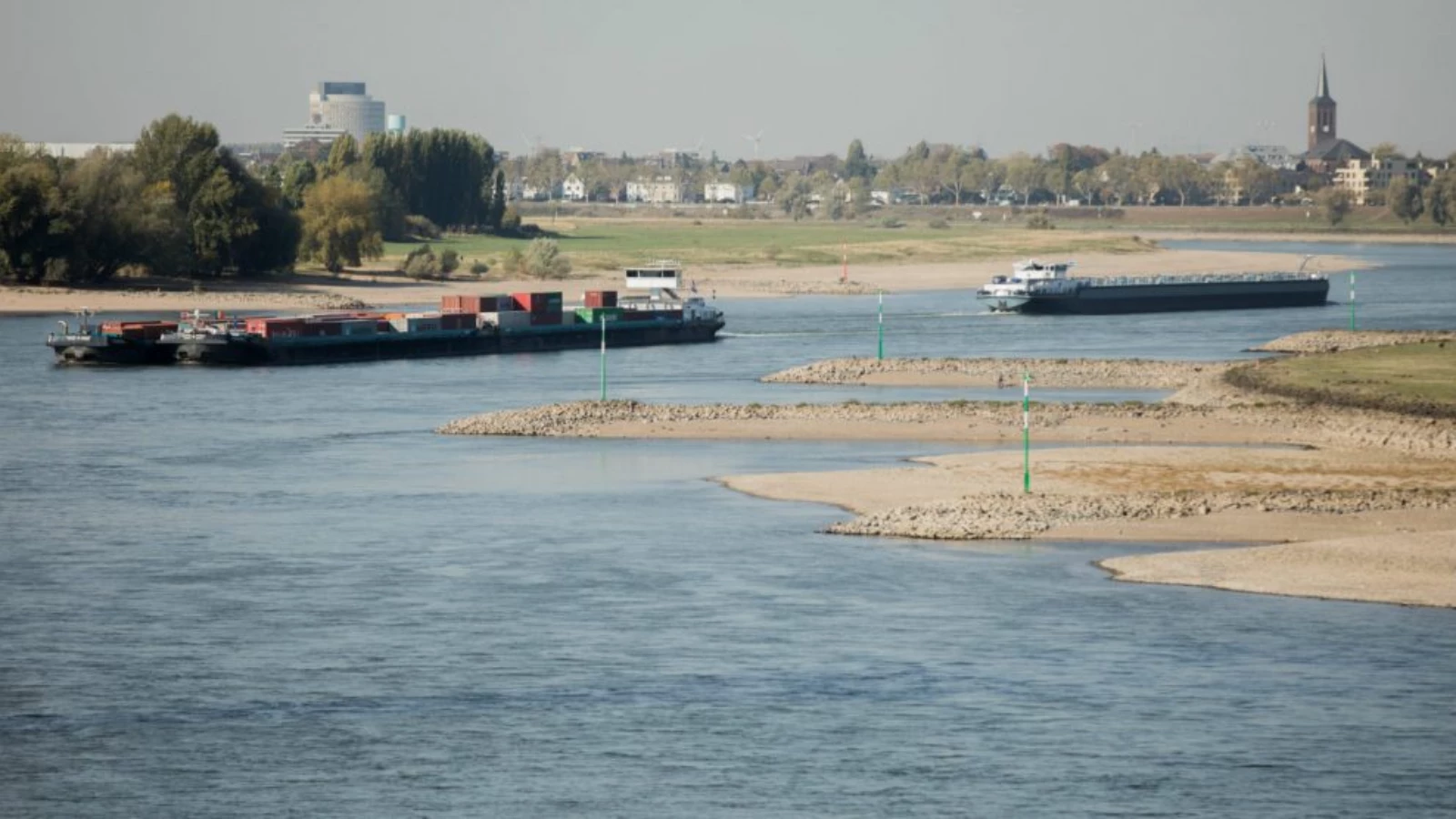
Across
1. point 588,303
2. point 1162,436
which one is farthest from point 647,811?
point 588,303

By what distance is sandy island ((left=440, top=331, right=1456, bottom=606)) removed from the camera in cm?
4400

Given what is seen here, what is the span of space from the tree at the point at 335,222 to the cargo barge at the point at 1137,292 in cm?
4441

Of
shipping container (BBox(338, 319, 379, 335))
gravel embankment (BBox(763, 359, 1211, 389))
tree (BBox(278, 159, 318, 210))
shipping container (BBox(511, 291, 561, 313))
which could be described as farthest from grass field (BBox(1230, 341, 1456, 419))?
tree (BBox(278, 159, 318, 210))

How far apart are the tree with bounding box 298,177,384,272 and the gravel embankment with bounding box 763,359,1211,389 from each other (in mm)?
73320

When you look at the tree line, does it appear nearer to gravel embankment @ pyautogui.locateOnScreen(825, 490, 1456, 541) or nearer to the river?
the river

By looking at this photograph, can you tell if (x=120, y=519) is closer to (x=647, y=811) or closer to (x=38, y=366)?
(x=647, y=811)

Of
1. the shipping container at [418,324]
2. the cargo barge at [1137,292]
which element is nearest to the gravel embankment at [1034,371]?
the shipping container at [418,324]

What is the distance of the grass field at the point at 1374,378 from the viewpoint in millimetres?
70000

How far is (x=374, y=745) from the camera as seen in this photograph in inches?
1250

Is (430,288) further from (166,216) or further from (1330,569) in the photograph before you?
(1330,569)

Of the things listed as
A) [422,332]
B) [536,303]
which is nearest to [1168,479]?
[422,332]

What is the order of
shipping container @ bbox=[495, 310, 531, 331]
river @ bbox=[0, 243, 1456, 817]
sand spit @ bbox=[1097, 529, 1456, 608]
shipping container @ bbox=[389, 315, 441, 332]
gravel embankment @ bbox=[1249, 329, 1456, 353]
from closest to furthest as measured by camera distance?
river @ bbox=[0, 243, 1456, 817], sand spit @ bbox=[1097, 529, 1456, 608], gravel embankment @ bbox=[1249, 329, 1456, 353], shipping container @ bbox=[389, 315, 441, 332], shipping container @ bbox=[495, 310, 531, 331]

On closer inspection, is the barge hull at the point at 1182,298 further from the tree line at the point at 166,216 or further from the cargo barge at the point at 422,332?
the tree line at the point at 166,216

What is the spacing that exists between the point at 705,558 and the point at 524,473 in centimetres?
1510
